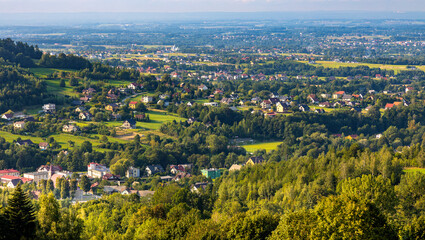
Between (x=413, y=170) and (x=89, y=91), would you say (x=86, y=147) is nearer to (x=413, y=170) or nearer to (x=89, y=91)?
(x=89, y=91)

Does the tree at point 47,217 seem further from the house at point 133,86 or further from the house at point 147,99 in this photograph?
the house at point 133,86

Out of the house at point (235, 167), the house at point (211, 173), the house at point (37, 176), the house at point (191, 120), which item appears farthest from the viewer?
the house at point (191, 120)

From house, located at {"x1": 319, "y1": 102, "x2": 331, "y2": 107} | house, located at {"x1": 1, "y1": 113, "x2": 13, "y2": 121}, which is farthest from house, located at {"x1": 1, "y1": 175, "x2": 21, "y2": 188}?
house, located at {"x1": 319, "y1": 102, "x2": 331, "y2": 107}

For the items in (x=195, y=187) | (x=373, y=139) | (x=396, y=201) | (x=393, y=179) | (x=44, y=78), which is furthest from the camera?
(x=44, y=78)

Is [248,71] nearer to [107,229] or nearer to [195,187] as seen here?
[195,187]

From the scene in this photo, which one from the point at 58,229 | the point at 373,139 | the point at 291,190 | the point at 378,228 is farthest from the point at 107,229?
the point at 373,139

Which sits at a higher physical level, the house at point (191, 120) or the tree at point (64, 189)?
the tree at point (64, 189)

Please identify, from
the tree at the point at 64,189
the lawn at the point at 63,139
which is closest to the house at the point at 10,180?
the tree at the point at 64,189
